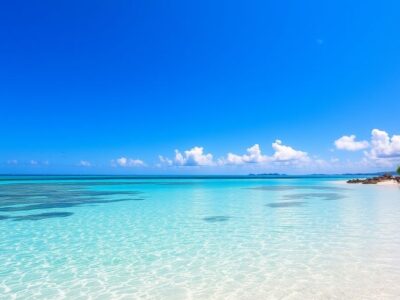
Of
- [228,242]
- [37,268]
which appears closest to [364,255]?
Answer: [228,242]

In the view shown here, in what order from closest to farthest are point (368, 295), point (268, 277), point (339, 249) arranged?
point (368, 295) → point (268, 277) → point (339, 249)

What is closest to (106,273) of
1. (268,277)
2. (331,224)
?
(268,277)

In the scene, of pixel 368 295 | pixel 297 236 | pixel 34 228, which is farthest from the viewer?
pixel 34 228

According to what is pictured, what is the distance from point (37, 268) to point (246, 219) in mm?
10087

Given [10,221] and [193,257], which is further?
[10,221]

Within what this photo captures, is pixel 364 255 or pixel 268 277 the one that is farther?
pixel 364 255

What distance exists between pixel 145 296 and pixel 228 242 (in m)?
4.93

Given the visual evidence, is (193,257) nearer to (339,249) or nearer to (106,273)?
(106,273)

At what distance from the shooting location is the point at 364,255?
867 cm

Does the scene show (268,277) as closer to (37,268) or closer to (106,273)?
(106,273)

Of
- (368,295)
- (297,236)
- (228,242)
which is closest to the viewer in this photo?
(368,295)

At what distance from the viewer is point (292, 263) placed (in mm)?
8039

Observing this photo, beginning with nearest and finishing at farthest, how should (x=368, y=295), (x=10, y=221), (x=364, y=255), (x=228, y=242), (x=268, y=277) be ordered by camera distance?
(x=368, y=295), (x=268, y=277), (x=364, y=255), (x=228, y=242), (x=10, y=221)

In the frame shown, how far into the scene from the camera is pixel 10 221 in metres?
15.1
